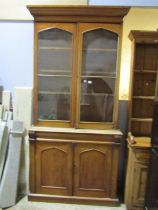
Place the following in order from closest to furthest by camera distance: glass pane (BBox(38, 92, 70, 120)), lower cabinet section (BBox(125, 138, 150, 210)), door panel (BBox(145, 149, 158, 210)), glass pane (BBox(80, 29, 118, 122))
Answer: door panel (BBox(145, 149, 158, 210)) < lower cabinet section (BBox(125, 138, 150, 210)) < glass pane (BBox(80, 29, 118, 122)) < glass pane (BBox(38, 92, 70, 120))

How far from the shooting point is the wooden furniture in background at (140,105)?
8.34 ft

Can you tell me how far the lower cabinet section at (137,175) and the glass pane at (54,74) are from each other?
33.6 inches

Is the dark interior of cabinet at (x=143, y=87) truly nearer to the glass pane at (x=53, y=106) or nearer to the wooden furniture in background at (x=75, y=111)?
the wooden furniture in background at (x=75, y=111)

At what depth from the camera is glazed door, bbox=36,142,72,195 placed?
8.76 ft

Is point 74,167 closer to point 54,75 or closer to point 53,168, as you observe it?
point 53,168

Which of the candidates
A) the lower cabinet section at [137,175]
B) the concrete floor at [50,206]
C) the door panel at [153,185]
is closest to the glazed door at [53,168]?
the concrete floor at [50,206]

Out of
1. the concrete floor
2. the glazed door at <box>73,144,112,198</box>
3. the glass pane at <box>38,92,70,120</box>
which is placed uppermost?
the glass pane at <box>38,92,70,120</box>

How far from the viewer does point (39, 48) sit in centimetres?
267

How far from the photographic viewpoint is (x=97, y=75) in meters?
2.70

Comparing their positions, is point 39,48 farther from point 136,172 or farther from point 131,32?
point 136,172

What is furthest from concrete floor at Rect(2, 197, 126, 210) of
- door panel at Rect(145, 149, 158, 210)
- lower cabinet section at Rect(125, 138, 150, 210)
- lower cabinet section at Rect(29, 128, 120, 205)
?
door panel at Rect(145, 149, 158, 210)

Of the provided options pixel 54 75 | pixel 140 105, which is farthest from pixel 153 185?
pixel 54 75

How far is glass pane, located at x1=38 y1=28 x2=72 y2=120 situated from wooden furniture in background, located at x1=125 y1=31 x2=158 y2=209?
749 mm

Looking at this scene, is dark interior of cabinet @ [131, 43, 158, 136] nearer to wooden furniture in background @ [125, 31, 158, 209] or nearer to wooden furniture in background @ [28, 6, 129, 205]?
wooden furniture in background @ [125, 31, 158, 209]
